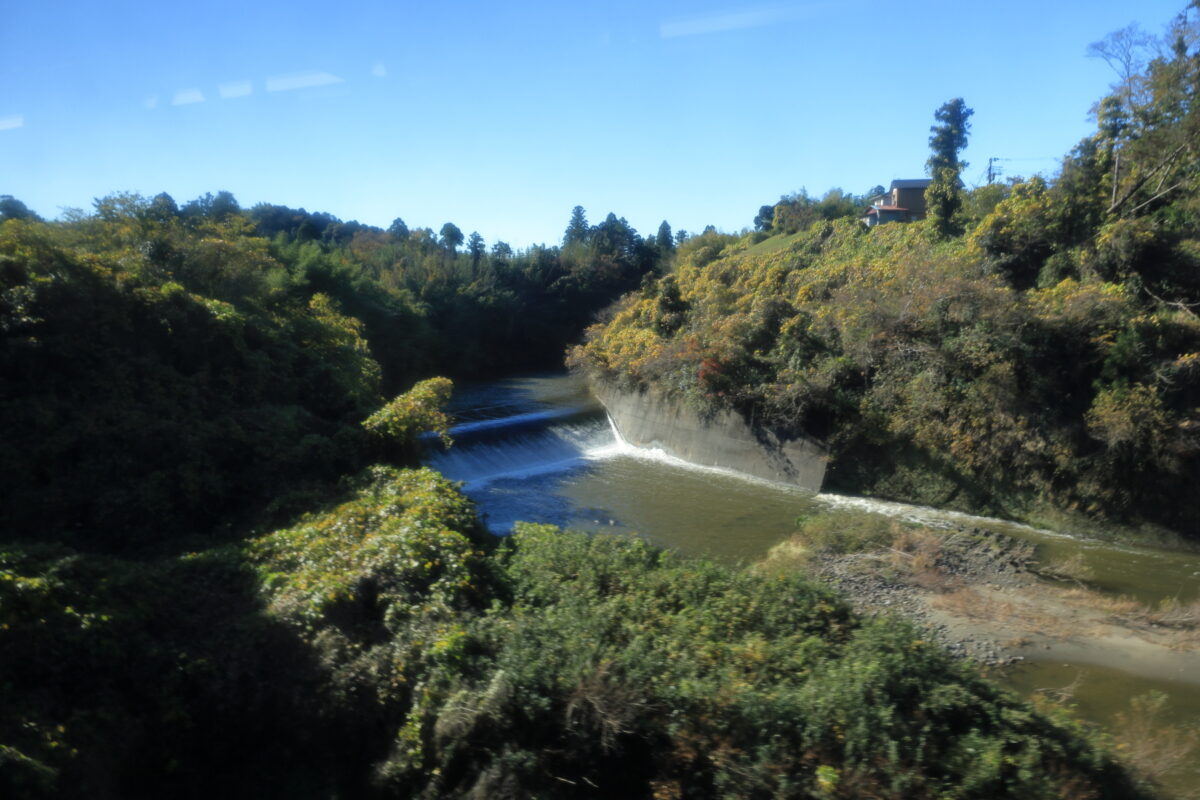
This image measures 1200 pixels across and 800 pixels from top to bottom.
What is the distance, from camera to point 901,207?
3012 cm

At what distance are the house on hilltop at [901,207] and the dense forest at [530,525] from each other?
228 inches

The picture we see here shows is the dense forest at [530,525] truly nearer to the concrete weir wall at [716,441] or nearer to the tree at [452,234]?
the concrete weir wall at [716,441]

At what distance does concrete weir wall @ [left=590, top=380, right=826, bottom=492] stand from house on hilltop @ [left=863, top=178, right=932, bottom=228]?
1327 cm

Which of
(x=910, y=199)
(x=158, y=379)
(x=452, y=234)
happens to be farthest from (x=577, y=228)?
(x=158, y=379)

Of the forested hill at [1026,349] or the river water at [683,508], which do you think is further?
the forested hill at [1026,349]

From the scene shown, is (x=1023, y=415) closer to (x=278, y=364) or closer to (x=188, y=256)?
(x=278, y=364)

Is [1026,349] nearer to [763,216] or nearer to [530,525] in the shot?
[530,525]

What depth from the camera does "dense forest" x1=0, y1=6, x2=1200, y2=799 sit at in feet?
16.2

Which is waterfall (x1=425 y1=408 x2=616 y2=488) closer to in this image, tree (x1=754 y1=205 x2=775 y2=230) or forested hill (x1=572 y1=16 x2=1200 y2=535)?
forested hill (x1=572 y1=16 x2=1200 y2=535)

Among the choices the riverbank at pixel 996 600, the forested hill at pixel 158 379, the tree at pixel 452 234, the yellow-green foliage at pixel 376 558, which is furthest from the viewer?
the tree at pixel 452 234

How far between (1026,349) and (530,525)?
465 inches

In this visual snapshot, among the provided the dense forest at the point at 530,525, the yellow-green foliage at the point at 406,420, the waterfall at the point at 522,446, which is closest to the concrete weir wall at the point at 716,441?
the dense forest at the point at 530,525

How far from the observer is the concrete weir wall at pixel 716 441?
56.9 ft

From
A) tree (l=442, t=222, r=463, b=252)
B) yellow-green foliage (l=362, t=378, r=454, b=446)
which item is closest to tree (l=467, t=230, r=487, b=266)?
tree (l=442, t=222, r=463, b=252)
